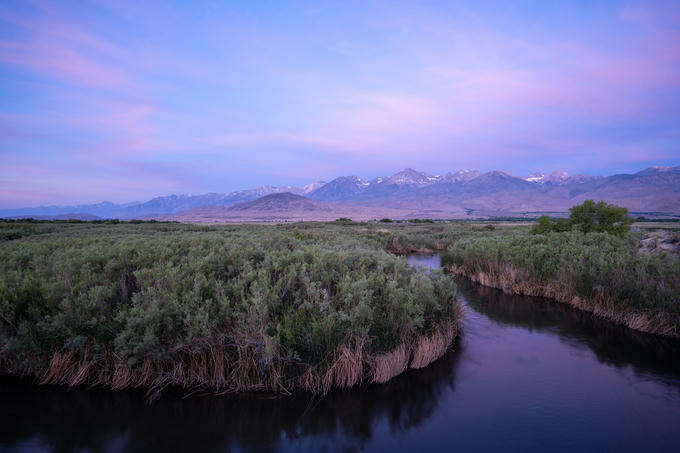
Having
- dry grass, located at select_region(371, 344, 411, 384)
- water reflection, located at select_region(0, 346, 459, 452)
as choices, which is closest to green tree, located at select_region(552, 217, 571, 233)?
dry grass, located at select_region(371, 344, 411, 384)

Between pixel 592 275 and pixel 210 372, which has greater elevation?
pixel 592 275

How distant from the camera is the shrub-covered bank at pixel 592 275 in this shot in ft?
35.2

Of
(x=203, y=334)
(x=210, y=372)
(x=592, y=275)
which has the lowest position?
(x=210, y=372)

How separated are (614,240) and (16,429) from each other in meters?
22.4

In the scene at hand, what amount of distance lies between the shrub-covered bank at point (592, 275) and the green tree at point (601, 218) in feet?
4.20

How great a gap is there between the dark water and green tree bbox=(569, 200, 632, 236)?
46.4 ft

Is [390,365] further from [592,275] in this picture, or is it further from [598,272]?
[598,272]

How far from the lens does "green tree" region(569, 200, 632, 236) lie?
20.9 m

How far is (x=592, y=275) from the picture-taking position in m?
13.1

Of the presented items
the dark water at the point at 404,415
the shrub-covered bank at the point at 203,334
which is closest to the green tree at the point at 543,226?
the dark water at the point at 404,415

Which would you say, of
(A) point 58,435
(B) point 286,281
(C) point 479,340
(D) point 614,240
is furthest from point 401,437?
(D) point 614,240

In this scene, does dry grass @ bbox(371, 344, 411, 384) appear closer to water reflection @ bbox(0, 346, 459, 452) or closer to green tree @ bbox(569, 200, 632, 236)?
water reflection @ bbox(0, 346, 459, 452)

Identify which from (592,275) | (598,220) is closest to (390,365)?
(592,275)

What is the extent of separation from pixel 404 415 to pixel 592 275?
34.1 ft
